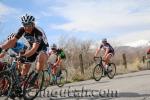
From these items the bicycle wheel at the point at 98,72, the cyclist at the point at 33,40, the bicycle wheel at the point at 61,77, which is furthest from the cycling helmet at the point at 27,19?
the bicycle wheel at the point at 98,72

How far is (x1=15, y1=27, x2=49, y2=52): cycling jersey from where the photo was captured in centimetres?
1041

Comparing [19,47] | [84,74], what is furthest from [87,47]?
[19,47]

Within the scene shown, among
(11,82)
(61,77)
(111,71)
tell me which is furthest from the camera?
(111,71)

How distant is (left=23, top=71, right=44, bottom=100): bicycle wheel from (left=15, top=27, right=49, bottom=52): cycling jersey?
72 centimetres

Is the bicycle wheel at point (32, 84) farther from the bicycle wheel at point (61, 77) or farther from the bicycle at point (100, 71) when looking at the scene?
the bicycle at point (100, 71)

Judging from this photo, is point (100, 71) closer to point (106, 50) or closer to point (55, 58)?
point (106, 50)

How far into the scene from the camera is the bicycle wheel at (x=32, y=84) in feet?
33.1

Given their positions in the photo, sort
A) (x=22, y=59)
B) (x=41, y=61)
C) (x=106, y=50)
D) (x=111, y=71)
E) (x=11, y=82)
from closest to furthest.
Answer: (x=11, y=82), (x=22, y=59), (x=41, y=61), (x=106, y=50), (x=111, y=71)

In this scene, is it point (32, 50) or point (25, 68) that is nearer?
point (32, 50)

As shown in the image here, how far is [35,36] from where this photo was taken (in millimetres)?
10422

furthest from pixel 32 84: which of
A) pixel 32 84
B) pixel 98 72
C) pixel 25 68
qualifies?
pixel 98 72

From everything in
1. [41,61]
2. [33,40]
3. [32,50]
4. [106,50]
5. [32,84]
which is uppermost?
[106,50]

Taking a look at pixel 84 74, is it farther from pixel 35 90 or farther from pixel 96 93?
pixel 35 90

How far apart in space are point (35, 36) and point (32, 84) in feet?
3.97
